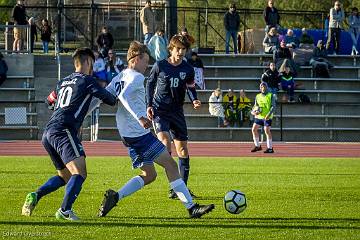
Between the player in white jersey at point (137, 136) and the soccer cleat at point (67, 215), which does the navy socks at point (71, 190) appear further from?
the player in white jersey at point (137, 136)

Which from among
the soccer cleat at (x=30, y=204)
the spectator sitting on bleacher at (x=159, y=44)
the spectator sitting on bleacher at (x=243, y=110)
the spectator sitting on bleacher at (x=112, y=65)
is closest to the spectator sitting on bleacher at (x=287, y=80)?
the spectator sitting on bleacher at (x=243, y=110)

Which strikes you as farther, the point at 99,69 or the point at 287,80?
the point at 287,80

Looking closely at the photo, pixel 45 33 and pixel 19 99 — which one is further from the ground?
pixel 45 33

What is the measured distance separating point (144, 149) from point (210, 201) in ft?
7.36

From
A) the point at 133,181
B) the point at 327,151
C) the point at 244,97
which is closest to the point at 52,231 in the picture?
the point at 133,181

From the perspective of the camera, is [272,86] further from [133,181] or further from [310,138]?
[133,181]

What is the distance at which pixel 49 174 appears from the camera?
18172 mm

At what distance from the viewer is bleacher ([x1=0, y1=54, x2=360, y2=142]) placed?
32562 mm

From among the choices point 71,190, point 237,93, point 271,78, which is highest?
point 271,78

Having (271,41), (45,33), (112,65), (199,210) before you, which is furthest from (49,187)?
(271,41)

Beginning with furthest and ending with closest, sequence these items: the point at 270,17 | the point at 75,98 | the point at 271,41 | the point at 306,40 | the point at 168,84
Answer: the point at 306,40
the point at 270,17
the point at 271,41
the point at 168,84
the point at 75,98

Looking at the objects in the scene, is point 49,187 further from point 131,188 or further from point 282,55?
point 282,55

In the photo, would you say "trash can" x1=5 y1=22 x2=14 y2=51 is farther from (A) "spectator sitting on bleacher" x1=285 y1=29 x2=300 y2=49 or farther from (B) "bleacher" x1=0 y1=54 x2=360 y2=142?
(A) "spectator sitting on bleacher" x1=285 y1=29 x2=300 y2=49

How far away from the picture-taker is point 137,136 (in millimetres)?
11477
